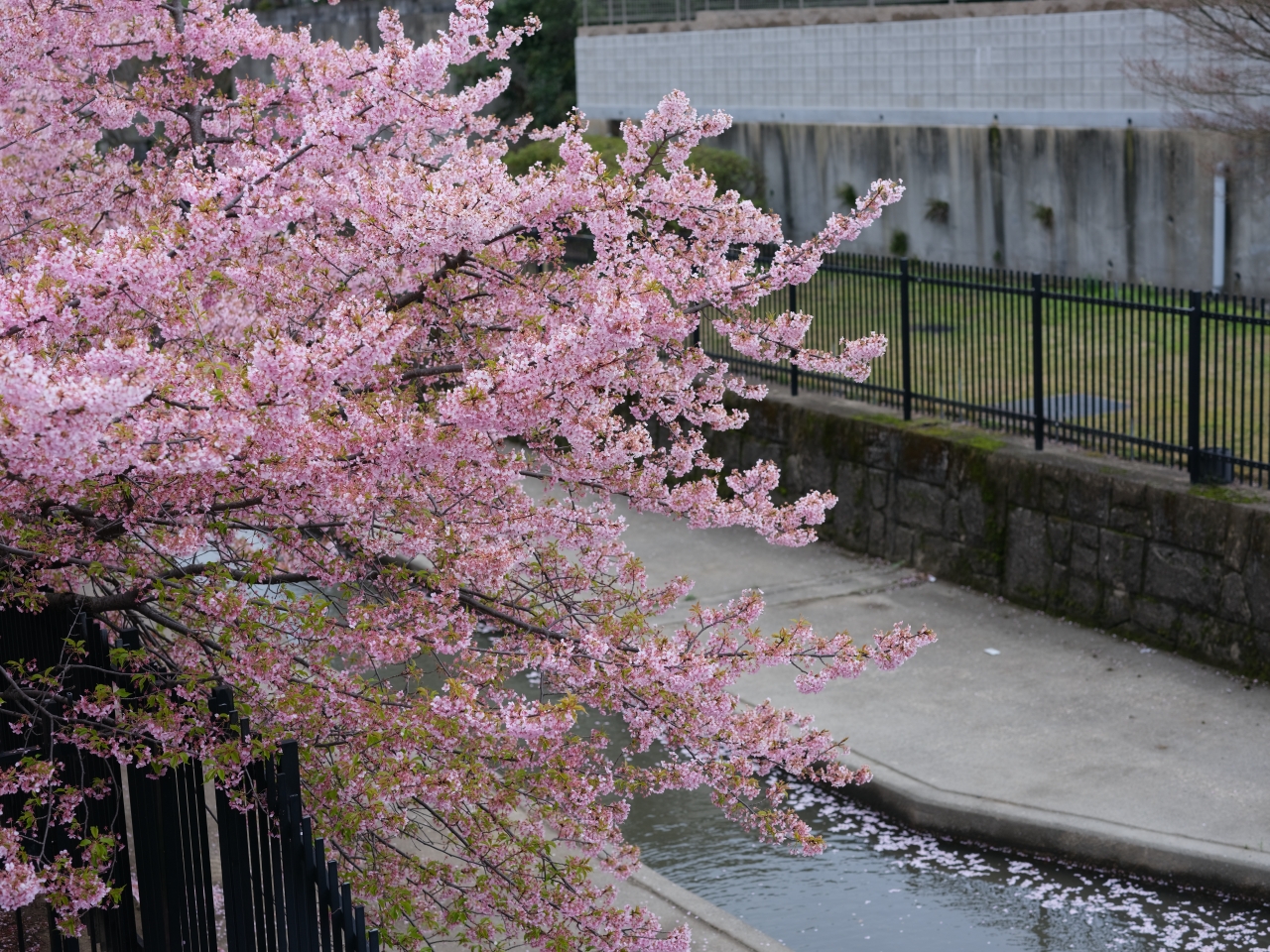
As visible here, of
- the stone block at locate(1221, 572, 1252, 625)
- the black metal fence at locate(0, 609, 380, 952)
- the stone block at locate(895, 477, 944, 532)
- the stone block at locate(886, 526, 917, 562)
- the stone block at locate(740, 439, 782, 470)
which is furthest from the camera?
the stone block at locate(740, 439, 782, 470)

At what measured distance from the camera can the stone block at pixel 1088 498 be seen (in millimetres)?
9320

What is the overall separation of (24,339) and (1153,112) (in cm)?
1445

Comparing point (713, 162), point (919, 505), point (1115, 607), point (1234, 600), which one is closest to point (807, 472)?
point (919, 505)

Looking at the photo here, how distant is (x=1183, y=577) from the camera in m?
8.84

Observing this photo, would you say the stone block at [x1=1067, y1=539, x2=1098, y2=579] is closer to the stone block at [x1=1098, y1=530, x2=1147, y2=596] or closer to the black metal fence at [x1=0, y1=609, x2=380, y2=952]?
the stone block at [x1=1098, y1=530, x2=1147, y2=596]

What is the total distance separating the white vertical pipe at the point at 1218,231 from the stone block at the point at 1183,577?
7.21m

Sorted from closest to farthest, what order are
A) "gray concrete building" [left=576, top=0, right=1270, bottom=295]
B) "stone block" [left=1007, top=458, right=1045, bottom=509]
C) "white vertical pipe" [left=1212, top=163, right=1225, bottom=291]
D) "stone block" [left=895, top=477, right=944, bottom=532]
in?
"stone block" [left=1007, top=458, right=1045, bottom=509]
"stone block" [left=895, top=477, right=944, bottom=532]
"white vertical pipe" [left=1212, top=163, right=1225, bottom=291]
"gray concrete building" [left=576, top=0, right=1270, bottom=295]

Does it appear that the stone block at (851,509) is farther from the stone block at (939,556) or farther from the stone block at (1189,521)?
the stone block at (1189,521)

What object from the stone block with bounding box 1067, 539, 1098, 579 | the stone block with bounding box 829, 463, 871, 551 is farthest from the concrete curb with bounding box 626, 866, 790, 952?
the stone block with bounding box 829, 463, 871, 551

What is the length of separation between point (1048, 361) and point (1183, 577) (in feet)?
8.87

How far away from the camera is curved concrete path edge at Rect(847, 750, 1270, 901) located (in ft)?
21.0

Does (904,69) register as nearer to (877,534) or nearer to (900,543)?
(877,534)

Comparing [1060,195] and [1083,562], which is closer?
[1083,562]

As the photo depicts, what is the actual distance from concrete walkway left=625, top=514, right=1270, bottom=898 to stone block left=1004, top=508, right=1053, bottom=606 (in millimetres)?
138
